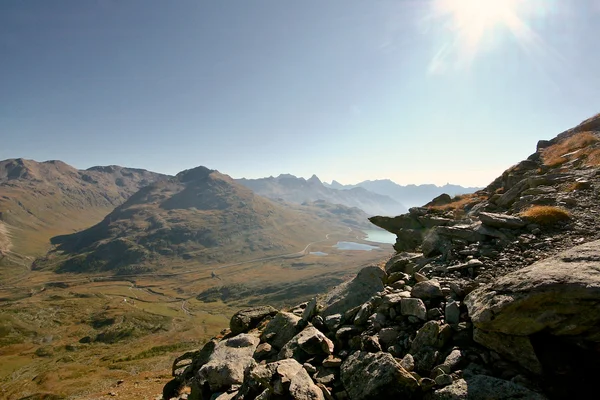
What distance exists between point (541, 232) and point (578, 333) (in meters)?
8.45

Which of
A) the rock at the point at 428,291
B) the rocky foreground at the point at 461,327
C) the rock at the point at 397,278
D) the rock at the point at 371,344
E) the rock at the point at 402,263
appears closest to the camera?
the rocky foreground at the point at 461,327

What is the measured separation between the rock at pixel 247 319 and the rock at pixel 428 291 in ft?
51.7

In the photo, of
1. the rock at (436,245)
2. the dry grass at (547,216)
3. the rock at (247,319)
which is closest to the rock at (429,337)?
the rock at (436,245)

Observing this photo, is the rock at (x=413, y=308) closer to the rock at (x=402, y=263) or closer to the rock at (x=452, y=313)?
the rock at (x=452, y=313)

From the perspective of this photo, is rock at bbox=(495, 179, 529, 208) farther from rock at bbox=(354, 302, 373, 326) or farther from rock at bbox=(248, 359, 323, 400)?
rock at bbox=(248, 359, 323, 400)

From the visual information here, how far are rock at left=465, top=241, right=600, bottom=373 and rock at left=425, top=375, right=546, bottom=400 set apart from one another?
0.96 m

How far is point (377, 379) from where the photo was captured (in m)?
9.00

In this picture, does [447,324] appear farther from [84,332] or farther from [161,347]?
[84,332]

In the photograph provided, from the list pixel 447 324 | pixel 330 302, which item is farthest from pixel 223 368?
pixel 447 324

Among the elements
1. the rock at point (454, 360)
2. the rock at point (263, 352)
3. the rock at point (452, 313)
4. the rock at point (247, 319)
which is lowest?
the rock at point (247, 319)

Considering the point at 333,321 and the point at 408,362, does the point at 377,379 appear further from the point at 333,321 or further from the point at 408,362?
the point at 333,321

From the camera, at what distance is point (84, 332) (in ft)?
595

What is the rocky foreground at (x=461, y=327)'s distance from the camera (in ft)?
25.7

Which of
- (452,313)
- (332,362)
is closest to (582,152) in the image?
Answer: (452,313)
